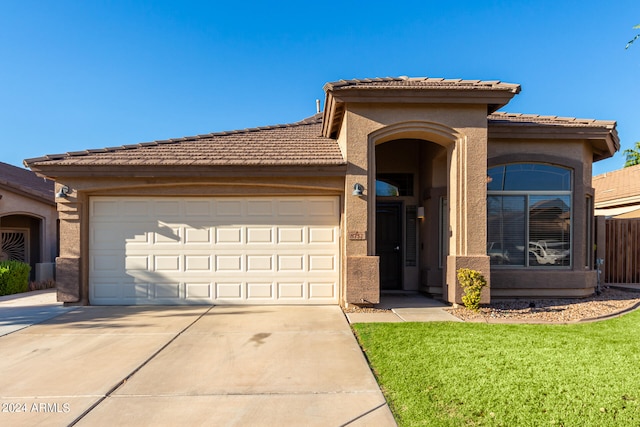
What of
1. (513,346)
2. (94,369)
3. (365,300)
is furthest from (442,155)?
(94,369)

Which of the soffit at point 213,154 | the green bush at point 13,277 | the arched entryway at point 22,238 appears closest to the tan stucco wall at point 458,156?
the soffit at point 213,154

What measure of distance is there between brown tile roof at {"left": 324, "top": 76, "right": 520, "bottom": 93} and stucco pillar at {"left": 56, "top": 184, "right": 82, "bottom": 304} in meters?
6.42

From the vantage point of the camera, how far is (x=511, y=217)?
30.1ft

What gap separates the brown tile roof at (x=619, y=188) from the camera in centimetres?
1670

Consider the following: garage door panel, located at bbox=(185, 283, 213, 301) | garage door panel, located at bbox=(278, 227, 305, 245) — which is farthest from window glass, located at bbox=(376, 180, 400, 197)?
garage door panel, located at bbox=(185, 283, 213, 301)

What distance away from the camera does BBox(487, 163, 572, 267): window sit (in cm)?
913

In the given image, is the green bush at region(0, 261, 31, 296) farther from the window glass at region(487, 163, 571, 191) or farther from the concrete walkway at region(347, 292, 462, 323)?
the window glass at region(487, 163, 571, 191)

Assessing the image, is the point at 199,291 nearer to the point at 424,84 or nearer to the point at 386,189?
the point at 386,189

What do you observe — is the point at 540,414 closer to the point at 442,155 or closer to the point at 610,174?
the point at 442,155

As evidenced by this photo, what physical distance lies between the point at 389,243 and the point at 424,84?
14.3 ft

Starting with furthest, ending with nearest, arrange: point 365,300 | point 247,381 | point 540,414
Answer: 1. point 365,300
2. point 247,381
3. point 540,414

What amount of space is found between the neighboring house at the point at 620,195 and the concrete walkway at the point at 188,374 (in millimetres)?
16389

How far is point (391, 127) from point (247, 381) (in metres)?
5.96

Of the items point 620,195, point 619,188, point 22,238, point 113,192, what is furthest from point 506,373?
point 619,188
